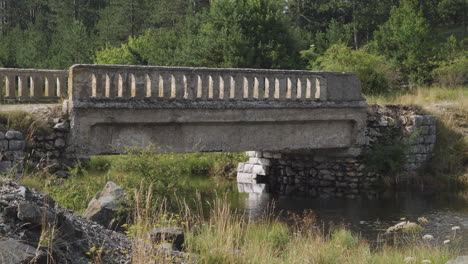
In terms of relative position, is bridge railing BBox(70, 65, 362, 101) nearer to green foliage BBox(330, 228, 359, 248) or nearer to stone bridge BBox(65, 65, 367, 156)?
stone bridge BBox(65, 65, 367, 156)

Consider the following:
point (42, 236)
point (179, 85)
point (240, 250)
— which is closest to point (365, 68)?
point (179, 85)

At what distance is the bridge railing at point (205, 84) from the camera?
1470cm

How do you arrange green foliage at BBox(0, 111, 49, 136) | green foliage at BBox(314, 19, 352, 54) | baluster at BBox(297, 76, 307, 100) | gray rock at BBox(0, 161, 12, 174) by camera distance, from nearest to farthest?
1. gray rock at BBox(0, 161, 12, 174)
2. green foliage at BBox(0, 111, 49, 136)
3. baluster at BBox(297, 76, 307, 100)
4. green foliage at BBox(314, 19, 352, 54)

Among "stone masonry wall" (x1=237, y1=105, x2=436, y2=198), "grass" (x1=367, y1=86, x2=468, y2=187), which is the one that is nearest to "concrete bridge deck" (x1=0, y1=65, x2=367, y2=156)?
"stone masonry wall" (x1=237, y1=105, x2=436, y2=198)

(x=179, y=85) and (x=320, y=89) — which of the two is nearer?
(x=179, y=85)

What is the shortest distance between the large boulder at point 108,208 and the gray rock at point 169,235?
2.78ft

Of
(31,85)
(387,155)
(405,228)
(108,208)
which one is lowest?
(405,228)

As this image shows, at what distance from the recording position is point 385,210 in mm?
17719

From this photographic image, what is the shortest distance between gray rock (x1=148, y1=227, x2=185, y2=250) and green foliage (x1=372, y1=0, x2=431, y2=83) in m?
26.4

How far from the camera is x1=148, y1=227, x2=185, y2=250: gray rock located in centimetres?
869

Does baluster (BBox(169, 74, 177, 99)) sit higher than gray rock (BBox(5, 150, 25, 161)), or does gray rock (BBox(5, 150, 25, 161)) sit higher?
baluster (BBox(169, 74, 177, 99))

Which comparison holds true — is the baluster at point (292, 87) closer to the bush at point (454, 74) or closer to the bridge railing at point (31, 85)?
the bridge railing at point (31, 85)

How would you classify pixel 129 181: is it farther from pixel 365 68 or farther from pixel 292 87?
pixel 365 68

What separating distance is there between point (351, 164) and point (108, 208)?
12.0 m
